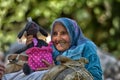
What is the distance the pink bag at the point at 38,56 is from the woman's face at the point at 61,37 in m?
0.10

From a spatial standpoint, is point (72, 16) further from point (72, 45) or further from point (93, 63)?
point (93, 63)

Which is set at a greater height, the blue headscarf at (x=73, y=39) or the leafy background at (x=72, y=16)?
the blue headscarf at (x=73, y=39)

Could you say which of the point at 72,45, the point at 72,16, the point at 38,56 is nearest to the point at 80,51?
the point at 72,45

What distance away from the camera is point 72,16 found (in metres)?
13.0

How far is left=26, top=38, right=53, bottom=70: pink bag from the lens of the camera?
477cm

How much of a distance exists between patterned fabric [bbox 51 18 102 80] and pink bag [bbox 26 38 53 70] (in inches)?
4.1

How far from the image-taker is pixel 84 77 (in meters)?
4.23

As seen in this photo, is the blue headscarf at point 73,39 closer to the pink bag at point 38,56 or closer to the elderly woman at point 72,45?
the elderly woman at point 72,45

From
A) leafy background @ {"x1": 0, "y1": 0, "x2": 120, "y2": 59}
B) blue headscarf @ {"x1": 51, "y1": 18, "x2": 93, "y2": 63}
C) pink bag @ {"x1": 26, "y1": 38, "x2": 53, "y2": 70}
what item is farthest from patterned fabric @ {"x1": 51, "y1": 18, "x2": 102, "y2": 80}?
leafy background @ {"x1": 0, "y1": 0, "x2": 120, "y2": 59}

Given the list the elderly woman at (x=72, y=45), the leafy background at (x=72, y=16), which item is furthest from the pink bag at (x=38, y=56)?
the leafy background at (x=72, y=16)

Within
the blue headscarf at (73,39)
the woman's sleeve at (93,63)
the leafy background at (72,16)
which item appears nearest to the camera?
the woman's sleeve at (93,63)

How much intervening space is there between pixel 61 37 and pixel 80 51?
0.22 meters

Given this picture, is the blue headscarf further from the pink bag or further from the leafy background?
the leafy background

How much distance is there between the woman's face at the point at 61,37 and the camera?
15.9ft
